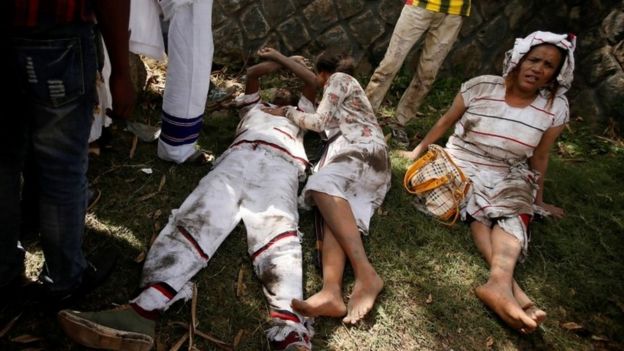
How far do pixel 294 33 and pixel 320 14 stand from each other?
393mm

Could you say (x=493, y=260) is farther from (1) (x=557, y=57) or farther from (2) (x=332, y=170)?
(1) (x=557, y=57)

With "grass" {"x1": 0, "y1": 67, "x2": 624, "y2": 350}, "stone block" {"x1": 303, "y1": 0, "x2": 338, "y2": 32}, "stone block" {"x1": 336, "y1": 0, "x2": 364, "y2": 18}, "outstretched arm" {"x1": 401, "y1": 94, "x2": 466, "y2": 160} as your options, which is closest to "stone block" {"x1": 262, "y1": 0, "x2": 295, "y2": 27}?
"stone block" {"x1": 303, "y1": 0, "x2": 338, "y2": 32}

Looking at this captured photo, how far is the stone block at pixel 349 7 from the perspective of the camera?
5.26 meters

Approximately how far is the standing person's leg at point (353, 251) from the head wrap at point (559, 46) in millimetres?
1783

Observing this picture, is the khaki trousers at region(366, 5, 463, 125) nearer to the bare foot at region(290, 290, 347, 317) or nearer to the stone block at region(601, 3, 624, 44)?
the stone block at region(601, 3, 624, 44)

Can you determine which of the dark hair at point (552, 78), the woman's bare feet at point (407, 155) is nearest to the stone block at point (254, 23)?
the woman's bare feet at point (407, 155)

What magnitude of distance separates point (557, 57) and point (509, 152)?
2.53 ft

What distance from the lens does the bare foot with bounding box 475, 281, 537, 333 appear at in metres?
2.46

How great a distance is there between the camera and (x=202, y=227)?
2.48 meters

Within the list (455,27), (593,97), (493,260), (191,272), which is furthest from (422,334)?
(593,97)

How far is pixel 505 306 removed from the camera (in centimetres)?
256

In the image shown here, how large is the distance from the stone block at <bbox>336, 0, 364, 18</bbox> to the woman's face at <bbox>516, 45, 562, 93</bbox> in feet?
8.46

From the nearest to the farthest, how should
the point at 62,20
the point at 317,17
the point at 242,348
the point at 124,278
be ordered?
the point at 62,20 → the point at 242,348 → the point at 124,278 → the point at 317,17

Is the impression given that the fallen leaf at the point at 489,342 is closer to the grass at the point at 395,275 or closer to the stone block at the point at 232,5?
the grass at the point at 395,275
